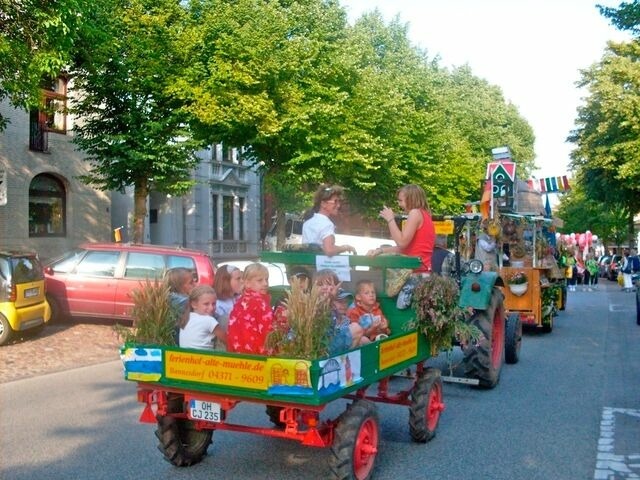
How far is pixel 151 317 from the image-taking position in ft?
17.8

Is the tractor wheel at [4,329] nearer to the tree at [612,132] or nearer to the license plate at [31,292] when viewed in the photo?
the license plate at [31,292]

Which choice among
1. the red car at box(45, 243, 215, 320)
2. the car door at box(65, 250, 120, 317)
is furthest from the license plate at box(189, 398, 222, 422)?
the car door at box(65, 250, 120, 317)

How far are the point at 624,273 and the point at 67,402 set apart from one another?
1175 inches

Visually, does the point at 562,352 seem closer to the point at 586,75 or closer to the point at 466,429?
the point at 466,429

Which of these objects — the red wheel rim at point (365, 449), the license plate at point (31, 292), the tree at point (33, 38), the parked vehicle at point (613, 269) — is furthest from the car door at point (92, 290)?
the parked vehicle at point (613, 269)

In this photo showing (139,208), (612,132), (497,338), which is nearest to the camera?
(497,338)

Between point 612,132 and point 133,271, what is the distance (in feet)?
97.4

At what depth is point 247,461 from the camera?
6094 millimetres

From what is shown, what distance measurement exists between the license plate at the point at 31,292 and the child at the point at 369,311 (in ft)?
25.6

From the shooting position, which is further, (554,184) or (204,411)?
(554,184)

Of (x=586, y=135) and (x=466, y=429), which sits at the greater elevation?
(x=586, y=135)

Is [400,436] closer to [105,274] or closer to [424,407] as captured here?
[424,407]

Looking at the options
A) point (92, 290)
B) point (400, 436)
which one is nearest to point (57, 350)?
point (92, 290)

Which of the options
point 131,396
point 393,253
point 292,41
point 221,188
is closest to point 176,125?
point 292,41
